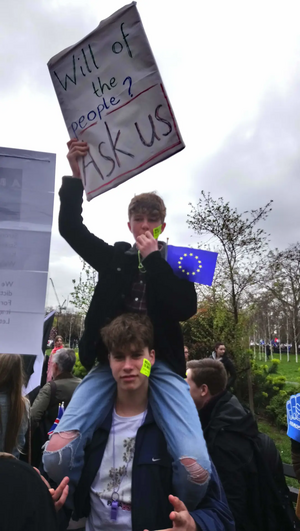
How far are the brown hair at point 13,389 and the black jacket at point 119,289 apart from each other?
0.82 meters

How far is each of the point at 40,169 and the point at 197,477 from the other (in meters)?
1.48

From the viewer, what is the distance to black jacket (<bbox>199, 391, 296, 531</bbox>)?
232 centimetres

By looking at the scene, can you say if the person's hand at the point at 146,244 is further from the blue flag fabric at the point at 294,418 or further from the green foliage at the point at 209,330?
the green foliage at the point at 209,330

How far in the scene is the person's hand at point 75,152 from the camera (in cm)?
196

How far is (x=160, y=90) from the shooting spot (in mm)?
1792

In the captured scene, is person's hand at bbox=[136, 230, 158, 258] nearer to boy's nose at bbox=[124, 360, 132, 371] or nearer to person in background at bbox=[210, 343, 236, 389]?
boy's nose at bbox=[124, 360, 132, 371]

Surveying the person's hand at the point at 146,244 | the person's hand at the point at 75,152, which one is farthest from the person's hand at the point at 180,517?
→ the person's hand at the point at 75,152

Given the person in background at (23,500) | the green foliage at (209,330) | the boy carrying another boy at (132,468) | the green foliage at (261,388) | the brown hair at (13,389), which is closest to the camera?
the person in background at (23,500)

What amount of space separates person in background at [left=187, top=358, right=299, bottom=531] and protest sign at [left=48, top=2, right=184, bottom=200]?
66.3 inches

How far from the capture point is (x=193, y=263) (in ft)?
6.15

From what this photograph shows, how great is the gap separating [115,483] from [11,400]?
113 centimetres

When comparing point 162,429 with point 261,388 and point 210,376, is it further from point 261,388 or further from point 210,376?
point 261,388

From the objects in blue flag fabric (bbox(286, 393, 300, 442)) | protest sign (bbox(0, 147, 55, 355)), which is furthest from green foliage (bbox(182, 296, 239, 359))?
protest sign (bbox(0, 147, 55, 355))

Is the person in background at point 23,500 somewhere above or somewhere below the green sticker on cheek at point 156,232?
below
